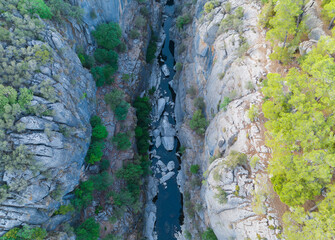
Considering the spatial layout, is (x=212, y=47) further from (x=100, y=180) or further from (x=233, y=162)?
(x=100, y=180)

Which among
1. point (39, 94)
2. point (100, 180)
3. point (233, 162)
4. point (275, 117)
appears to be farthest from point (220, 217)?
point (39, 94)

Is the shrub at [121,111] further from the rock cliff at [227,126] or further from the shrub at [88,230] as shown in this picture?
the shrub at [88,230]

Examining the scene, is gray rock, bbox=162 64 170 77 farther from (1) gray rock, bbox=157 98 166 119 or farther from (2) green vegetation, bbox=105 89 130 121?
(2) green vegetation, bbox=105 89 130 121

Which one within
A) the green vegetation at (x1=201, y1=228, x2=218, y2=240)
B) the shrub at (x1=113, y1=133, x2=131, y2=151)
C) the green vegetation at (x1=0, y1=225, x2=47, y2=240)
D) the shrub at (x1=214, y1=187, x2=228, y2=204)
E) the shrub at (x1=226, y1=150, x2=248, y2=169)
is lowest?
the green vegetation at (x1=201, y1=228, x2=218, y2=240)

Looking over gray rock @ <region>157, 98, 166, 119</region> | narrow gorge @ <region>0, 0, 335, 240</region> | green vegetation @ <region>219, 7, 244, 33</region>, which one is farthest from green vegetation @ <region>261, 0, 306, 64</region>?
gray rock @ <region>157, 98, 166, 119</region>

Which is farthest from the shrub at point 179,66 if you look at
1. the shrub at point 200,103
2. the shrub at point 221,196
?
the shrub at point 221,196
